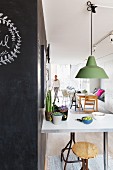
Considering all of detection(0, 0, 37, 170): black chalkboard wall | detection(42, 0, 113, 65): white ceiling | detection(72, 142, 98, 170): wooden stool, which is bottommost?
detection(72, 142, 98, 170): wooden stool

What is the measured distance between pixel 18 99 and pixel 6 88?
13 centimetres

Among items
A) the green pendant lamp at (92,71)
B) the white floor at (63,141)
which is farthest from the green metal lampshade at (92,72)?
the white floor at (63,141)

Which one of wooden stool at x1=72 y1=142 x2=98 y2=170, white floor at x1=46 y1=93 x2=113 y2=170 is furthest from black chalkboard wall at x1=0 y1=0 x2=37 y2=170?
white floor at x1=46 y1=93 x2=113 y2=170

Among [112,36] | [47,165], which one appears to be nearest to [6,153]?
[47,165]

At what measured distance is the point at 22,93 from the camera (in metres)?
1.31

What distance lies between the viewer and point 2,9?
1.28 meters

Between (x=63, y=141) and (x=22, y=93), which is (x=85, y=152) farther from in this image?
(x=63, y=141)

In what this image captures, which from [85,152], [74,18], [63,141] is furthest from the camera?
[63,141]

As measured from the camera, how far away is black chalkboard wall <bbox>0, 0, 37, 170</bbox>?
130 centimetres

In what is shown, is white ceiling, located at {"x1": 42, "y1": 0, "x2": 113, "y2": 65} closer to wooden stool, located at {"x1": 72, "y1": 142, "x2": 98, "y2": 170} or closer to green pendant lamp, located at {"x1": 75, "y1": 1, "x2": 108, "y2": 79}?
green pendant lamp, located at {"x1": 75, "y1": 1, "x2": 108, "y2": 79}

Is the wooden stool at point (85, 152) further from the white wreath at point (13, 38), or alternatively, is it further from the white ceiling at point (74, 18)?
the white ceiling at point (74, 18)

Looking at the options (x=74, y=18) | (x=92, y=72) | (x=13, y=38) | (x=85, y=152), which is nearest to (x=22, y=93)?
(x=13, y=38)

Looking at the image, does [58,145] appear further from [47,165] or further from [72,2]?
[72,2]

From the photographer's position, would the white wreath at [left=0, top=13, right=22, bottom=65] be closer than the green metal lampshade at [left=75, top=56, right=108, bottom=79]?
Yes
